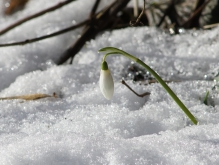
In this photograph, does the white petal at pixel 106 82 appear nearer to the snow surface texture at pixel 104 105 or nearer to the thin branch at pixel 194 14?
the snow surface texture at pixel 104 105

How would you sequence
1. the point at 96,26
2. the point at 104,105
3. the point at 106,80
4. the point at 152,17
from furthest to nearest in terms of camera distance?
the point at 152,17
the point at 96,26
the point at 104,105
the point at 106,80

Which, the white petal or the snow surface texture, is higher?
the white petal

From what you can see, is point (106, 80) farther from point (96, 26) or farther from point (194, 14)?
point (194, 14)

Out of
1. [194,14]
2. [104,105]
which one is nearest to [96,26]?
[194,14]

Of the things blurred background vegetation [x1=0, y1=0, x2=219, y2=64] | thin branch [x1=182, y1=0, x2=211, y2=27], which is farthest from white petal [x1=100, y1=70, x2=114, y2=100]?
thin branch [x1=182, y1=0, x2=211, y2=27]

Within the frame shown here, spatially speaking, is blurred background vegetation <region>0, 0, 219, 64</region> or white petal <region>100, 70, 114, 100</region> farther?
blurred background vegetation <region>0, 0, 219, 64</region>

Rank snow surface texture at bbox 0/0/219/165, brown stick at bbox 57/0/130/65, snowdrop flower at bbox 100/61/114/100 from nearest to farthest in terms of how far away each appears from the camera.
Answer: snow surface texture at bbox 0/0/219/165 → snowdrop flower at bbox 100/61/114/100 → brown stick at bbox 57/0/130/65

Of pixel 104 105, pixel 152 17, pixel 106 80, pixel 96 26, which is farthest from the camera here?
pixel 152 17

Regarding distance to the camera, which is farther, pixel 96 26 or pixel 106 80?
pixel 96 26

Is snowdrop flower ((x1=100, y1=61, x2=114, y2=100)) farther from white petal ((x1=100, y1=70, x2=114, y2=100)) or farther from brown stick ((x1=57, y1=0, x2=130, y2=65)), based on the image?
brown stick ((x1=57, y1=0, x2=130, y2=65))
